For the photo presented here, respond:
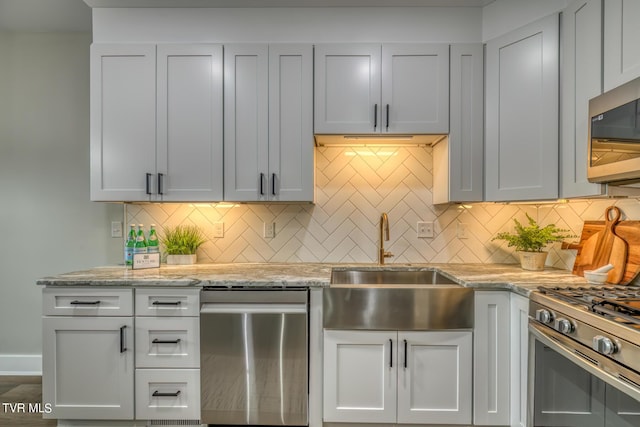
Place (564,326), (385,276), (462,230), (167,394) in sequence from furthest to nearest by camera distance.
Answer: (462,230), (385,276), (167,394), (564,326)

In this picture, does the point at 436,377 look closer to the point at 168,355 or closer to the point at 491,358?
the point at 491,358

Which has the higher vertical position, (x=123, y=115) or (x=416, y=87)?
(x=416, y=87)

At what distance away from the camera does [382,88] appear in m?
2.18

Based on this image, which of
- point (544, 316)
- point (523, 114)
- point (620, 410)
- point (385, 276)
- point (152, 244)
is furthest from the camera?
point (385, 276)

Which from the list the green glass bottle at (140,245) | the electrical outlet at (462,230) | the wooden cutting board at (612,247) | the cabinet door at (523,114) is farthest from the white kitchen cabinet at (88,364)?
the wooden cutting board at (612,247)

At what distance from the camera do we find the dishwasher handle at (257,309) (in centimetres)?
186

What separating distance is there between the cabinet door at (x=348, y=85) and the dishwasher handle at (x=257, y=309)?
43.2 inches

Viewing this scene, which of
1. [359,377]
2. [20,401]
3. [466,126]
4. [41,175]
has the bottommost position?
[20,401]

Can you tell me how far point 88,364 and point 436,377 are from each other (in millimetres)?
1890

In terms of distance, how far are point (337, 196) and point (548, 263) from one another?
152 cm

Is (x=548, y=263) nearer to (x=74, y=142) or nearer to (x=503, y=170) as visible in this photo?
(x=503, y=170)

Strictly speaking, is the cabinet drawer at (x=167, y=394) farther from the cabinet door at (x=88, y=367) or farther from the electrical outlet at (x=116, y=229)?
the electrical outlet at (x=116, y=229)

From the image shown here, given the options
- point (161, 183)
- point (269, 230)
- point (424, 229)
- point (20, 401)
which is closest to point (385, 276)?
point (424, 229)

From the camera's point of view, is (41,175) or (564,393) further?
(41,175)
